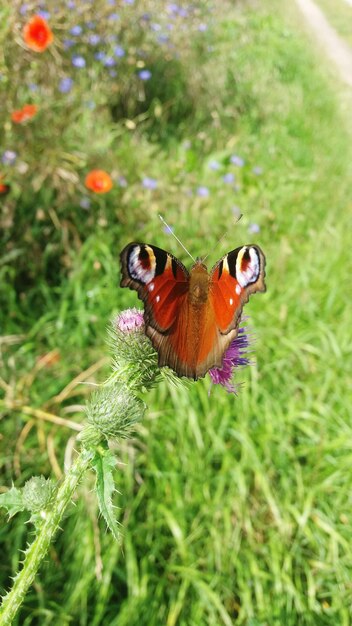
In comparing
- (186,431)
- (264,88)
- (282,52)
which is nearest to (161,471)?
(186,431)

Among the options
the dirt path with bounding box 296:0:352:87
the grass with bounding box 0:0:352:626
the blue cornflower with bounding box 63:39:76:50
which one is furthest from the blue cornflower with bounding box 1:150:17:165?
the dirt path with bounding box 296:0:352:87

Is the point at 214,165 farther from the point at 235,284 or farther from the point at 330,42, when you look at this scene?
the point at 330,42

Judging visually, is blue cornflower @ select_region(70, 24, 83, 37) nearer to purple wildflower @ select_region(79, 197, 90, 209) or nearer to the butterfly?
purple wildflower @ select_region(79, 197, 90, 209)

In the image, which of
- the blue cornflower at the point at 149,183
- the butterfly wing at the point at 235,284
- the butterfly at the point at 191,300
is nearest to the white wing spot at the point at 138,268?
the butterfly at the point at 191,300

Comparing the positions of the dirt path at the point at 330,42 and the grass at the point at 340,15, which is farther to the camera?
the grass at the point at 340,15

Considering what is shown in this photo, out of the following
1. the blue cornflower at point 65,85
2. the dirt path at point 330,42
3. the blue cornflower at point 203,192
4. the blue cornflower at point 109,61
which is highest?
the dirt path at point 330,42

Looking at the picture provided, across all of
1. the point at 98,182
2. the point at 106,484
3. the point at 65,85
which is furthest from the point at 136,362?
the point at 65,85

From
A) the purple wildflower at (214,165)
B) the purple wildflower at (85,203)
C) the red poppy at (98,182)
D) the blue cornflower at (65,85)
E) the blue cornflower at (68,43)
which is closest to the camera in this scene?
the red poppy at (98,182)

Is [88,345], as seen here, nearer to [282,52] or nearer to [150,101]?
[150,101]

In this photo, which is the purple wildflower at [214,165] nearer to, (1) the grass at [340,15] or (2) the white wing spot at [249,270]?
(2) the white wing spot at [249,270]
